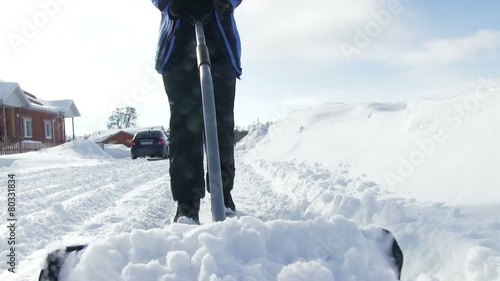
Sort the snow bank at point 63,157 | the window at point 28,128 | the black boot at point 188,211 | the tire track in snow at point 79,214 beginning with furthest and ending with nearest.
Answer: the window at point 28,128 → the snow bank at point 63,157 → the tire track in snow at point 79,214 → the black boot at point 188,211

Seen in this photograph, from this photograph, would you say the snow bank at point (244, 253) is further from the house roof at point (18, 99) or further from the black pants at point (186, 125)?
the house roof at point (18, 99)

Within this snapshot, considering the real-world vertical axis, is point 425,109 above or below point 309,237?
above

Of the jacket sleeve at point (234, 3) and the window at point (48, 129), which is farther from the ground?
the jacket sleeve at point (234, 3)

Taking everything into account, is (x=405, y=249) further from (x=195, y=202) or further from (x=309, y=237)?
(x=195, y=202)

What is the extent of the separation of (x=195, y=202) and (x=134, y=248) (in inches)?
46.9

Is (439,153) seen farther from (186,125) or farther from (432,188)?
(186,125)

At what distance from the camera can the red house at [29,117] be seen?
20969mm

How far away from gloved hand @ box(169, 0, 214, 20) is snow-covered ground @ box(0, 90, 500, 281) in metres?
1.20

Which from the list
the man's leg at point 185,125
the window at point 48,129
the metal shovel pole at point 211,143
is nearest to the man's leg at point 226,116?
the man's leg at point 185,125

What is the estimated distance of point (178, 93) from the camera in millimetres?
2350

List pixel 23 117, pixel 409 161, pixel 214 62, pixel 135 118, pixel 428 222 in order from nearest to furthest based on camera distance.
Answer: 1. pixel 428 222
2. pixel 214 62
3. pixel 409 161
4. pixel 23 117
5. pixel 135 118

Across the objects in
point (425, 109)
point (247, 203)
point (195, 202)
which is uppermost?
point (425, 109)

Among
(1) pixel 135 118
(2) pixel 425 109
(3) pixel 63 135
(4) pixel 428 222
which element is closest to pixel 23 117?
(3) pixel 63 135

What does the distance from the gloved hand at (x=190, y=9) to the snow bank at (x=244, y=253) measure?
1373 millimetres
